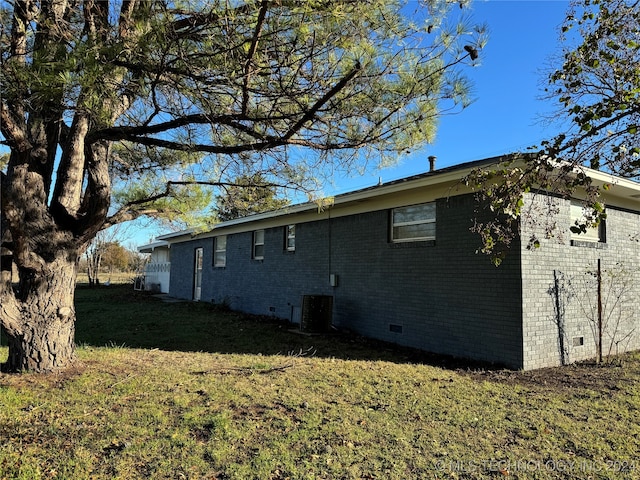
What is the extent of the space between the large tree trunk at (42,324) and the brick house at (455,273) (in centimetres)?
498

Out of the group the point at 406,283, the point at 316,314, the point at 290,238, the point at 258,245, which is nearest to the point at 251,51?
the point at 406,283

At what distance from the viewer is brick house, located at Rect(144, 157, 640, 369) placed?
6.83 metres

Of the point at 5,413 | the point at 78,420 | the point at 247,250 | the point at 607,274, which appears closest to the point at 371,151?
the point at 78,420

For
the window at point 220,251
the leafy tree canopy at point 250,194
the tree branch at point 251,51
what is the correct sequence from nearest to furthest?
1. the tree branch at point 251,51
2. the leafy tree canopy at point 250,194
3. the window at point 220,251

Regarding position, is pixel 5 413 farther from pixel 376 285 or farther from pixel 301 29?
pixel 376 285

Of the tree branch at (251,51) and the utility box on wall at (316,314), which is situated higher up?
the tree branch at (251,51)

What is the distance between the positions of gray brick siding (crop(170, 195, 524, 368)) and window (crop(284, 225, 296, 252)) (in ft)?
0.42

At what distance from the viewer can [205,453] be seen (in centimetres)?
346

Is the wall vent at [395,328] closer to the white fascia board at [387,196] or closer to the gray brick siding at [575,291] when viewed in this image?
the white fascia board at [387,196]

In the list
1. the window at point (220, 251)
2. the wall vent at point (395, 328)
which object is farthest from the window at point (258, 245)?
the wall vent at point (395, 328)

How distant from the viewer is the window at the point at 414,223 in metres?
8.23

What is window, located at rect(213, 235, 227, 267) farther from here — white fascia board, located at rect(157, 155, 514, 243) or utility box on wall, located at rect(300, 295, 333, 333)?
utility box on wall, located at rect(300, 295, 333, 333)

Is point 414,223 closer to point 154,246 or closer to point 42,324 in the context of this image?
point 42,324

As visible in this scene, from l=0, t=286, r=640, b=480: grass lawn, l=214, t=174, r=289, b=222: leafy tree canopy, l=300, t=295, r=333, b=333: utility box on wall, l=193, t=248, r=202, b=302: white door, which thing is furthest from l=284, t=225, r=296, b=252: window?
l=193, t=248, r=202, b=302: white door
